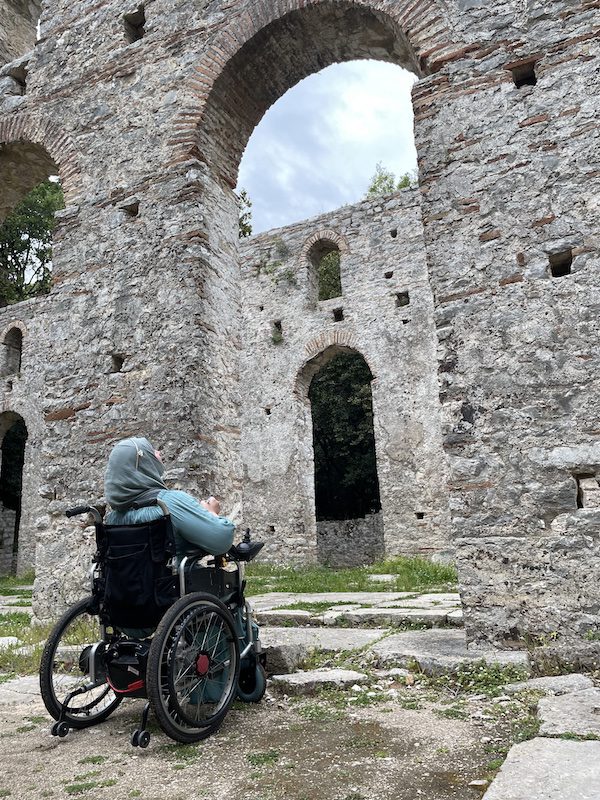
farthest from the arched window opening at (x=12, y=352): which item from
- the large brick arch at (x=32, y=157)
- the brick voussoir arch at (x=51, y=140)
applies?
the brick voussoir arch at (x=51, y=140)

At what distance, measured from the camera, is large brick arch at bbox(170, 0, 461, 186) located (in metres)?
5.66

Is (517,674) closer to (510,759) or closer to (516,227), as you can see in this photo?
(510,759)

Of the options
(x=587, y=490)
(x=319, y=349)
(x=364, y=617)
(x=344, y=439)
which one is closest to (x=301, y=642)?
(x=364, y=617)

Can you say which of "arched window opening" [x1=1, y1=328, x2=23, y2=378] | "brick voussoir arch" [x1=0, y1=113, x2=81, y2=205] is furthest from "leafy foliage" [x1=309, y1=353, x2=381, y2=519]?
"brick voussoir arch" [x1=0, y1=113, x2=81, y2=205]

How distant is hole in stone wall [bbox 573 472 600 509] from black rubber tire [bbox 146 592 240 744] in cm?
225

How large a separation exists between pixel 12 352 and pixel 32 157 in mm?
12631

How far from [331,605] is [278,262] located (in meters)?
10.8

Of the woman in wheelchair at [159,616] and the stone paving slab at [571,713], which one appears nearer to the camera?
the stone paving slab at [571,713]

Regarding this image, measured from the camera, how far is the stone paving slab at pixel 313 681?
10.6 ft

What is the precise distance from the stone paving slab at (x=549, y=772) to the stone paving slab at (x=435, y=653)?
1.14 meters

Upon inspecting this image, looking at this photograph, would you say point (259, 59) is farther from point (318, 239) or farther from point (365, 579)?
point (318, 239)

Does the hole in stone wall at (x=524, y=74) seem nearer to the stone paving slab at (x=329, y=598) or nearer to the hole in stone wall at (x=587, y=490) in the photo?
the hole in stone wall at (x=587, y=490)

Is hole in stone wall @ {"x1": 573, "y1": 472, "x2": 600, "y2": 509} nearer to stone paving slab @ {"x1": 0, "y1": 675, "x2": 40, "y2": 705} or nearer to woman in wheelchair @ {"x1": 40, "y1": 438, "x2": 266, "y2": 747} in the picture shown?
woman in wheelchair @ {"x1": 40, "y1": 438, "x2": 266, "y2": 747}

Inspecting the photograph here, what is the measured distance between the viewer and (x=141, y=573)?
2705mm
